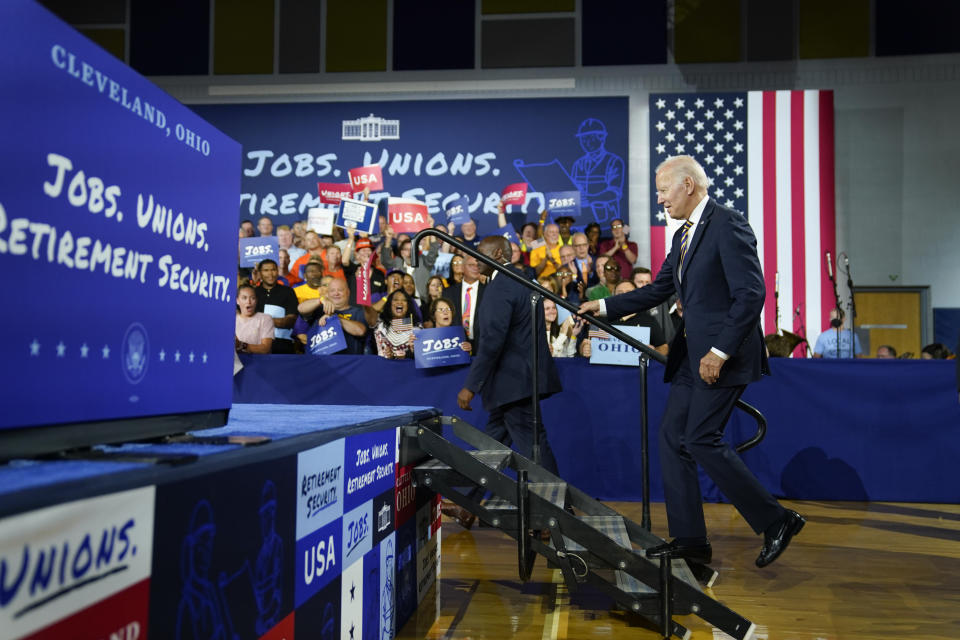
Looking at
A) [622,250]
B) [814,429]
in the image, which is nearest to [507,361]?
[814,429]

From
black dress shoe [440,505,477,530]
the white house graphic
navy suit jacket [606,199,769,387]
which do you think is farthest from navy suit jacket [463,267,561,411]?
the white house graphic

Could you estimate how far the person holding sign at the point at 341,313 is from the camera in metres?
6.45

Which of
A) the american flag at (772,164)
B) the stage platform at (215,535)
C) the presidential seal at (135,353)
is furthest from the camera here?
the american flag at (772,164)

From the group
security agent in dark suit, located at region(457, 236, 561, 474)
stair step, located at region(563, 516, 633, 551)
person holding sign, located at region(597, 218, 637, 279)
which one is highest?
person holding sign, located at region(597, 218, 637, 279)

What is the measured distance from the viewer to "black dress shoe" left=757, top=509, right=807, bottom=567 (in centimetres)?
292

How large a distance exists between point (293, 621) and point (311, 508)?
0.82ft

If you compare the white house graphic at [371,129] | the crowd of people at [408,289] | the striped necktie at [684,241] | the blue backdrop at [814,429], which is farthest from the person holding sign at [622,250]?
the striped necktie at [684,241]

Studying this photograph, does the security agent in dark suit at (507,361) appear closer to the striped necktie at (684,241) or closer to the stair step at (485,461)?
the stair step at (485,461)

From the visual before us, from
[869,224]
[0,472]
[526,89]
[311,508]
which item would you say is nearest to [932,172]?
[869,224]

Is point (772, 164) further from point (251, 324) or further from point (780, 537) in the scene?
point (780, 537)

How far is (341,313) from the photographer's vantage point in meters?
6.77

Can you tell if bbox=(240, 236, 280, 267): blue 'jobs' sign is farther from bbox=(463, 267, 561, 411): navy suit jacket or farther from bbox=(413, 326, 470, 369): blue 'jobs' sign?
bbox=(463, 267, 561, 411): navy suit jacket

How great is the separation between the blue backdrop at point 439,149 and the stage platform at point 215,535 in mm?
8570

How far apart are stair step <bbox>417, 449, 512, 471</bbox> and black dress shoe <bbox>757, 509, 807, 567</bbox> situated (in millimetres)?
1004
